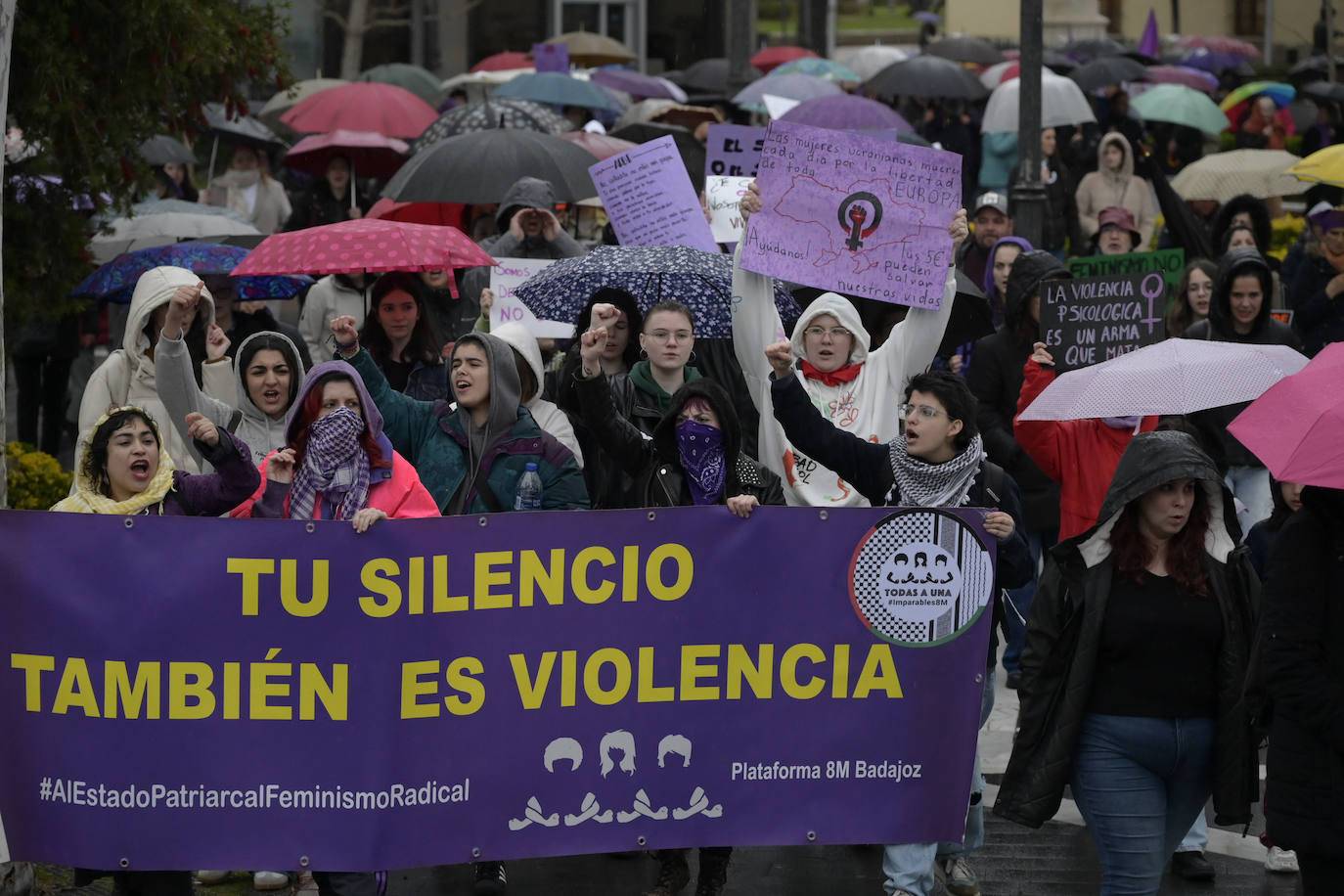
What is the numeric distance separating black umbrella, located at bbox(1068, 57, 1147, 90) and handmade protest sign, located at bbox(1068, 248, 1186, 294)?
14214 mm

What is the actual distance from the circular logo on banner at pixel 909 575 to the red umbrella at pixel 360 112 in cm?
1132

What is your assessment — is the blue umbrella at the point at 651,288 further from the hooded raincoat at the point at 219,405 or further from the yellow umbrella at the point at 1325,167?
the yellow umbrella at the point at 1325,167

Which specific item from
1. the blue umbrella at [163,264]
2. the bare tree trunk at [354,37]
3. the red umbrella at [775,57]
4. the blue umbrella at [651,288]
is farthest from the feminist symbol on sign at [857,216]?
the bare tree trunk at [354,37]

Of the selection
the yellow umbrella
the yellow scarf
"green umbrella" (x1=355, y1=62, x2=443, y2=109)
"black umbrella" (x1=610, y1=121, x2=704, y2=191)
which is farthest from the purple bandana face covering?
"green umbrella" (x1=355, y1=62, x2=443, y2=109)

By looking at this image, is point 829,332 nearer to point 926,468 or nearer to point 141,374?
point 926,468

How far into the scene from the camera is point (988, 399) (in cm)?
839

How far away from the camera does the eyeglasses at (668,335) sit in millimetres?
6840

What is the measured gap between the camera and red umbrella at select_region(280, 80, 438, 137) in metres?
16.3

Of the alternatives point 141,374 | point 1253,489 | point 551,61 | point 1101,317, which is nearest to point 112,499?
point 141,374

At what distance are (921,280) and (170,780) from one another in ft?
10.4

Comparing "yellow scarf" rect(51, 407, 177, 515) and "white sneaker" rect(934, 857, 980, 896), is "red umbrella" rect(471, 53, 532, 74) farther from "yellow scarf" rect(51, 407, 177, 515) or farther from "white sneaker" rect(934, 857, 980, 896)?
"white sneaker" rect(934, 857, 980, 896)

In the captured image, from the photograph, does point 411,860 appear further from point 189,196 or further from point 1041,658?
point 189,196

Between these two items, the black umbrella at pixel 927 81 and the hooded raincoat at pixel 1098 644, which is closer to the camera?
the hooded raincoat at pixel 1098 644

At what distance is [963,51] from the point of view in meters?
28.2
